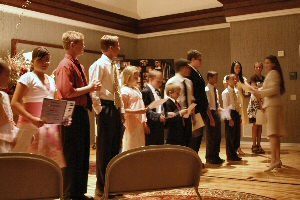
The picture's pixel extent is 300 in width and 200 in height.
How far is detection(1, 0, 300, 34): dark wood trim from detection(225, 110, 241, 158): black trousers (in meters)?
2.88

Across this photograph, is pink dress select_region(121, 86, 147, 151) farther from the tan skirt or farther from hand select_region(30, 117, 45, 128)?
the tan skirt

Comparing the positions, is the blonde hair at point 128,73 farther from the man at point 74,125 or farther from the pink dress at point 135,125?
the man at point 74,125

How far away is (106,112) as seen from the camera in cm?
310

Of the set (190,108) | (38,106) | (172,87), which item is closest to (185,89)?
(172,87)

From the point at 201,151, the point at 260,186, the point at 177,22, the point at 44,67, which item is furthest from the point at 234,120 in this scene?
the point at 177,22

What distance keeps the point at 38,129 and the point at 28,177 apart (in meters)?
1.57

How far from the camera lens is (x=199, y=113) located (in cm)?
455

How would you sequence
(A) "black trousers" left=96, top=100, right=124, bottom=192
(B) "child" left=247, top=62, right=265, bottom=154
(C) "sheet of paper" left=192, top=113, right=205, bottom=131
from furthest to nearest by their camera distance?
(B) "child" left=247, top=62, right=265, bottom=154
(C) "sheet of paper" left=192, top=113, right=205, bottom=131
(A) "black trousers" left=96, top=100, right=124, bottom=192

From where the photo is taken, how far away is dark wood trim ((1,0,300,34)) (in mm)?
7100

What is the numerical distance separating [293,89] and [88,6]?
474cm

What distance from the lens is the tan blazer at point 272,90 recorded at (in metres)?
4.42

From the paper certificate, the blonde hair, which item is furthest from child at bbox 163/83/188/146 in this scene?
the paper certificate

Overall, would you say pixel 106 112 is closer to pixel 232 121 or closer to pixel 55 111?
pixel 55 111

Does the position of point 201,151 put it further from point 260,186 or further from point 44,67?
point 44,67
